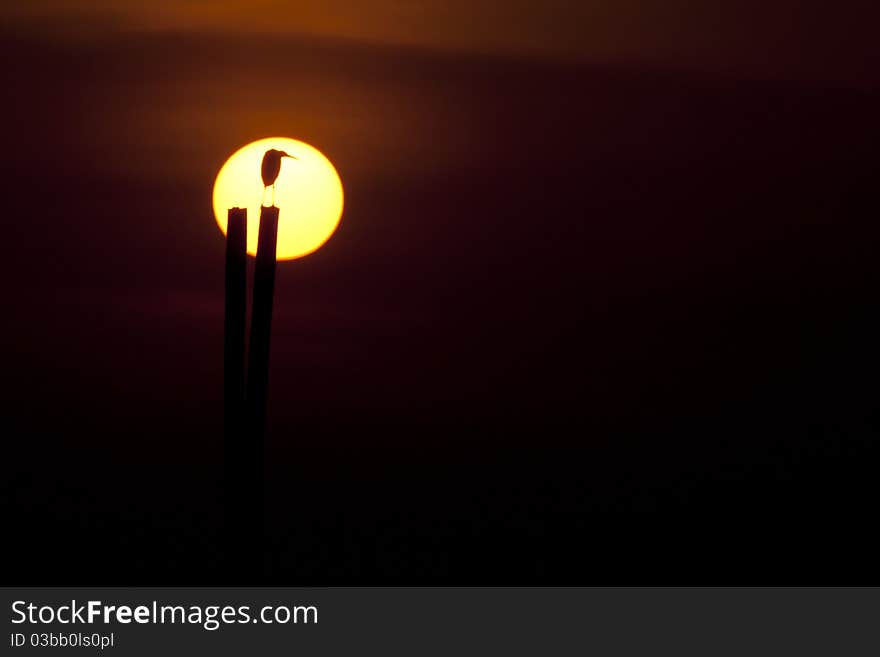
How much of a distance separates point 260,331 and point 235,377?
98mm

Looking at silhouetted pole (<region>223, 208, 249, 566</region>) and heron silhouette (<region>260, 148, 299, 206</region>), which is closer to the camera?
silhouetted pole (<region>223, 208, 249, 566</region>)

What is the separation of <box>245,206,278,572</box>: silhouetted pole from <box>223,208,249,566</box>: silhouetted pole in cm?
2

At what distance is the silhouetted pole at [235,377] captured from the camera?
1.69 meters

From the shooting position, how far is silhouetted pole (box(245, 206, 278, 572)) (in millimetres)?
1703

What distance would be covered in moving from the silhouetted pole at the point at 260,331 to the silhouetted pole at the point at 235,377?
0.02 m

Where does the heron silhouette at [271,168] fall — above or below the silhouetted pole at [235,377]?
above

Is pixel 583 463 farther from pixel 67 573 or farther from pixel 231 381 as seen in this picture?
pixel 231 381

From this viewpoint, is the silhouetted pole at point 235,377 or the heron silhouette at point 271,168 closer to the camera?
the silhouetted pole at point 235,377

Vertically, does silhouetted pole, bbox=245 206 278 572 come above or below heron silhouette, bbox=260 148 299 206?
below

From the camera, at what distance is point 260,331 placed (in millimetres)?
1713

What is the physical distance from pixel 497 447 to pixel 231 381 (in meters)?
2.15

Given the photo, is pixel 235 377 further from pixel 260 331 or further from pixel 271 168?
pixel 271 168

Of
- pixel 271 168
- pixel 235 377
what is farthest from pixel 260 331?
pixel 271 168

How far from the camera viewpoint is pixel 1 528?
133 inches
